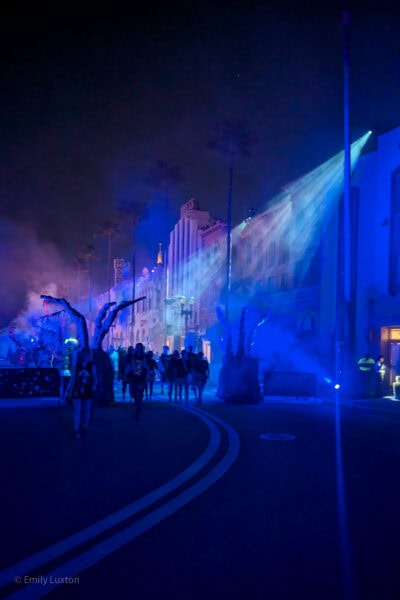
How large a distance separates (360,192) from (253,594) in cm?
2583

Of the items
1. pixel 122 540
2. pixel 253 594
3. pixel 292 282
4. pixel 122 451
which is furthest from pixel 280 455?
pixel 292 282

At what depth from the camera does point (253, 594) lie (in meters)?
3.87

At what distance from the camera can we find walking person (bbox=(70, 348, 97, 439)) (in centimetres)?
1006

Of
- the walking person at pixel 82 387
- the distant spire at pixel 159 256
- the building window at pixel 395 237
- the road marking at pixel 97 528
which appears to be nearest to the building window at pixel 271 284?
the building window at pixel 395 237

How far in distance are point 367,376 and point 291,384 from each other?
3079 mm

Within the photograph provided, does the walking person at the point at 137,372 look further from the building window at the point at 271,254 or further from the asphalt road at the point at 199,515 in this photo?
the building window at the point at 271,254

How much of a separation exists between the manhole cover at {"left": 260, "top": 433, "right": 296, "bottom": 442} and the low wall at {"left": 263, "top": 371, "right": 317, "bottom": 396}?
350 inches

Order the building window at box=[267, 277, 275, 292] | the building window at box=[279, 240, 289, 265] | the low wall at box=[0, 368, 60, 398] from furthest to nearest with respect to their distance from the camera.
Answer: the building window at box=[267, 277, 275, 292], the building window at box=[279, 240, 289, 265], the low wall at box=[0, 368, 60, 398]

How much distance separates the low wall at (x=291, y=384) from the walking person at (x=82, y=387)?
35.6 ft

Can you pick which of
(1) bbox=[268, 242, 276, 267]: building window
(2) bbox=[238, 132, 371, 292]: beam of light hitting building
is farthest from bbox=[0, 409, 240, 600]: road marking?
(1) bbox=[268, 242, 276, 267]: building window

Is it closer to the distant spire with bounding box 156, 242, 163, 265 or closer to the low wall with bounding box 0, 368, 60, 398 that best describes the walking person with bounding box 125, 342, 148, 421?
the low wall with bounding box 0, 368, 60, 398

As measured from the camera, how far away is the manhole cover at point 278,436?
1047 centimetres

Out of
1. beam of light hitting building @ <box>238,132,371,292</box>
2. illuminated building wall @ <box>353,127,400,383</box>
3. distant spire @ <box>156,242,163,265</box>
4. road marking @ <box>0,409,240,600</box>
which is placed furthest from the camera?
distant spire @ <box>156,242,163,265</box>

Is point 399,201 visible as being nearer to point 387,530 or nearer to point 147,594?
point 387,530
